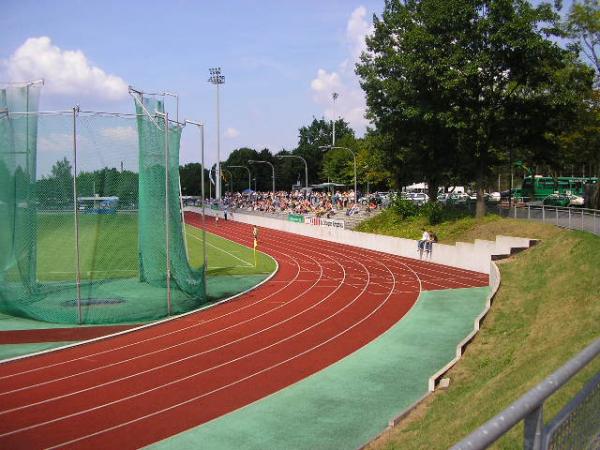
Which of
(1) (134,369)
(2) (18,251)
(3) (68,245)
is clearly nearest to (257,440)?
(1) (134,369)

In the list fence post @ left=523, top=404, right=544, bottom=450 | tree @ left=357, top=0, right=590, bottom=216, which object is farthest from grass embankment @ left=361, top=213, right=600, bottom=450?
tree @ left=357, top=0, right=590, bottom=216

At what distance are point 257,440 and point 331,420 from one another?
4.71ft

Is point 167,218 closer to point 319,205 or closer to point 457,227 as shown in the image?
point 457,227

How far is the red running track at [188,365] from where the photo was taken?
420 inches

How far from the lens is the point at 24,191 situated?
1875cm

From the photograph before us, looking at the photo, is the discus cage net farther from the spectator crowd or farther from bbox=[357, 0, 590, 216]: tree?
the spectator crowd

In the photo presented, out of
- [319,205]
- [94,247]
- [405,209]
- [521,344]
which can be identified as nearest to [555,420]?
[521,344]

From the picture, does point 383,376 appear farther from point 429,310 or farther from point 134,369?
point 429,310

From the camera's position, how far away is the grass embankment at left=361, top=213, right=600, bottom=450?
8.16 m

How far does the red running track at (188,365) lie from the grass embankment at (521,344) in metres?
3.22

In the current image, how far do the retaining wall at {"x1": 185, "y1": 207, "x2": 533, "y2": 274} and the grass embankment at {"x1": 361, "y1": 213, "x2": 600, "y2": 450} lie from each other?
102 inches

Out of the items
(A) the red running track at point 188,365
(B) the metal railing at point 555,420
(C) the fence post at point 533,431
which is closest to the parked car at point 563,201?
(A) the red running track at point 188,365

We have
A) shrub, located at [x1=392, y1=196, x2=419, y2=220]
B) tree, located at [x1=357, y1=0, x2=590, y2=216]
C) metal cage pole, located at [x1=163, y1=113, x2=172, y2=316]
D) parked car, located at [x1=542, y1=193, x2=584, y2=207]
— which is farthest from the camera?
parked car, located at [x1=542, y1=193, x2=584, y2=207]

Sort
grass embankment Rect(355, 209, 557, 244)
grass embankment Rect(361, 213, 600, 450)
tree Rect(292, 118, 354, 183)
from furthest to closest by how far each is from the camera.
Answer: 1. tree Rect(292, 118, 354, 183)
2. grass embankment Rect(355, 209, 557, 244)
3. grass embankment Rect(361, 213, 600, 450)
